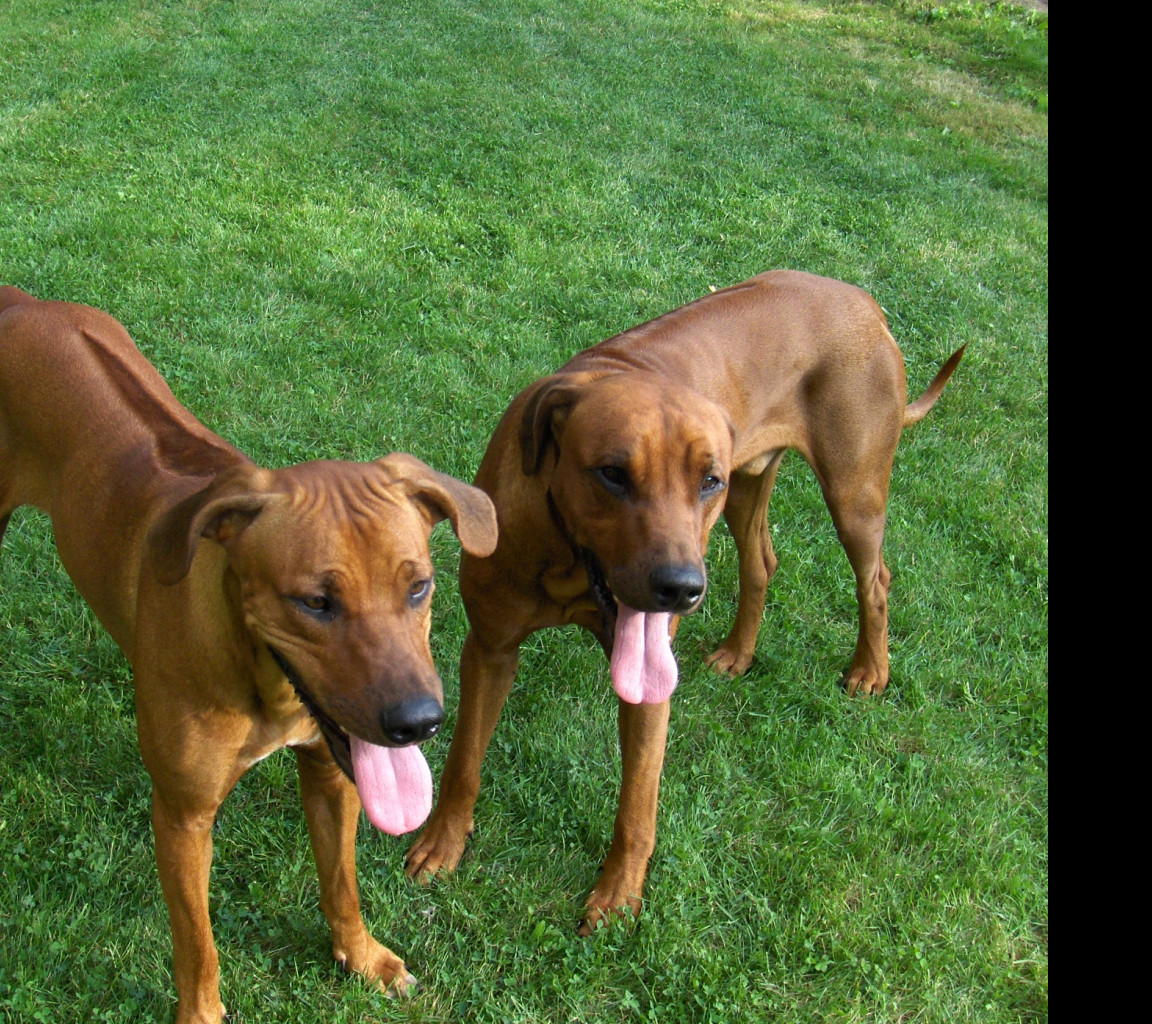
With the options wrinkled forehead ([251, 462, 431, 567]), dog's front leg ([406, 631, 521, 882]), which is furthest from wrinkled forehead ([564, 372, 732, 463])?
dog's front leg ([406, 631, 521, 882])

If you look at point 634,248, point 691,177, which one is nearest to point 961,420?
point 634,248

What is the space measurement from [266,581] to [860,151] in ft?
30.7

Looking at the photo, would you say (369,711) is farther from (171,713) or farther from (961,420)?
(961,420)

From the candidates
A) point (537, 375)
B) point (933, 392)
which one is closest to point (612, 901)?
point (933, 392)

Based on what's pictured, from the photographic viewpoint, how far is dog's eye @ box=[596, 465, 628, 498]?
333 cm

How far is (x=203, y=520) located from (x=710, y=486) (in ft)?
5.21

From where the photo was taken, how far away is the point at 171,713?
9.42 ft

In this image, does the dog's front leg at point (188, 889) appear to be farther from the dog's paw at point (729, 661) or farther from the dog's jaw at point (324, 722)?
the dog's paw at point (729, 661)

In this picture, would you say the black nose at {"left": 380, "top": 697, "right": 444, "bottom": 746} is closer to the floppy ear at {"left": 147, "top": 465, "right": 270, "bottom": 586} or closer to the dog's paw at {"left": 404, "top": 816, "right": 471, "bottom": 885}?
the floppy ear at {"left": 147, "top": 465, "right": 270, "bottom": 586}

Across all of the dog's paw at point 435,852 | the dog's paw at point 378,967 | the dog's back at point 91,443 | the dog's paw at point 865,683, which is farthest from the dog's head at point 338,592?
the dog's paw at point 865,683

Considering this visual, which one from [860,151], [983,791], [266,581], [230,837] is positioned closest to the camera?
[266,581]

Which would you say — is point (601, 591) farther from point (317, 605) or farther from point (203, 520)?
point (203, 520)

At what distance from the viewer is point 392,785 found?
283cm

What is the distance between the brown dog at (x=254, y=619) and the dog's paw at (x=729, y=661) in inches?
81.6
